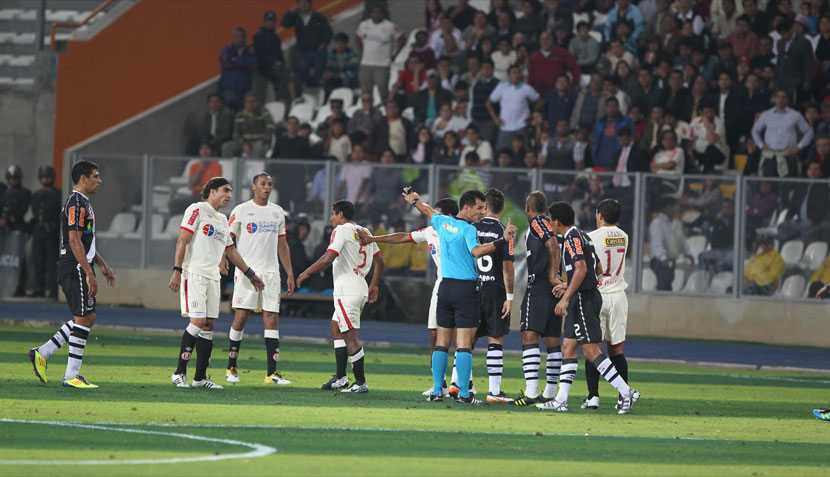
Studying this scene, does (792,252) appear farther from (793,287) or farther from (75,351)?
(75,351)

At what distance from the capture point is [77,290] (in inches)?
505

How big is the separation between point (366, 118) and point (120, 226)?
545cm

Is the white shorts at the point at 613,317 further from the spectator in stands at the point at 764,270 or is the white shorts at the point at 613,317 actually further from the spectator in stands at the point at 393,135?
the spectator in stands at the point at 393,135

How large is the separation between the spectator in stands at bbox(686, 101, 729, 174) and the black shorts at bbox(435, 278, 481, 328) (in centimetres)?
1168

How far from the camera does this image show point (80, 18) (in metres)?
31.3

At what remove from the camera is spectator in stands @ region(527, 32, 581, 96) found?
25500 millimetres

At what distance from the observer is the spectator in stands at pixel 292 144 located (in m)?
25.5

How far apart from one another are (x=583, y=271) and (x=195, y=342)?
13.4 feet

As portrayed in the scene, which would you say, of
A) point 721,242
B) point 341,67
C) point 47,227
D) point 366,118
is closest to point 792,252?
point 721,242

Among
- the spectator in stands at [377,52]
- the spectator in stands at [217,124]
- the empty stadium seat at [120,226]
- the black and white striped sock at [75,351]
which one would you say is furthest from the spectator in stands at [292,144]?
the black and white striped sock at [75,351]

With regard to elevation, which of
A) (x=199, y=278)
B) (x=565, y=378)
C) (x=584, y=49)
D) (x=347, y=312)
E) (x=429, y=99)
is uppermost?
(x=584, y=49)

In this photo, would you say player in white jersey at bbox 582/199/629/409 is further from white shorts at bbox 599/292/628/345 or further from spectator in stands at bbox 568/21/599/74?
spectator in stands at bbox 568/21/599/74

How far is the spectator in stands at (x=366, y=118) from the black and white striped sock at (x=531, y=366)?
13424mm

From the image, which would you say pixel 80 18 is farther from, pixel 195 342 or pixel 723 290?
pixel 195 342
